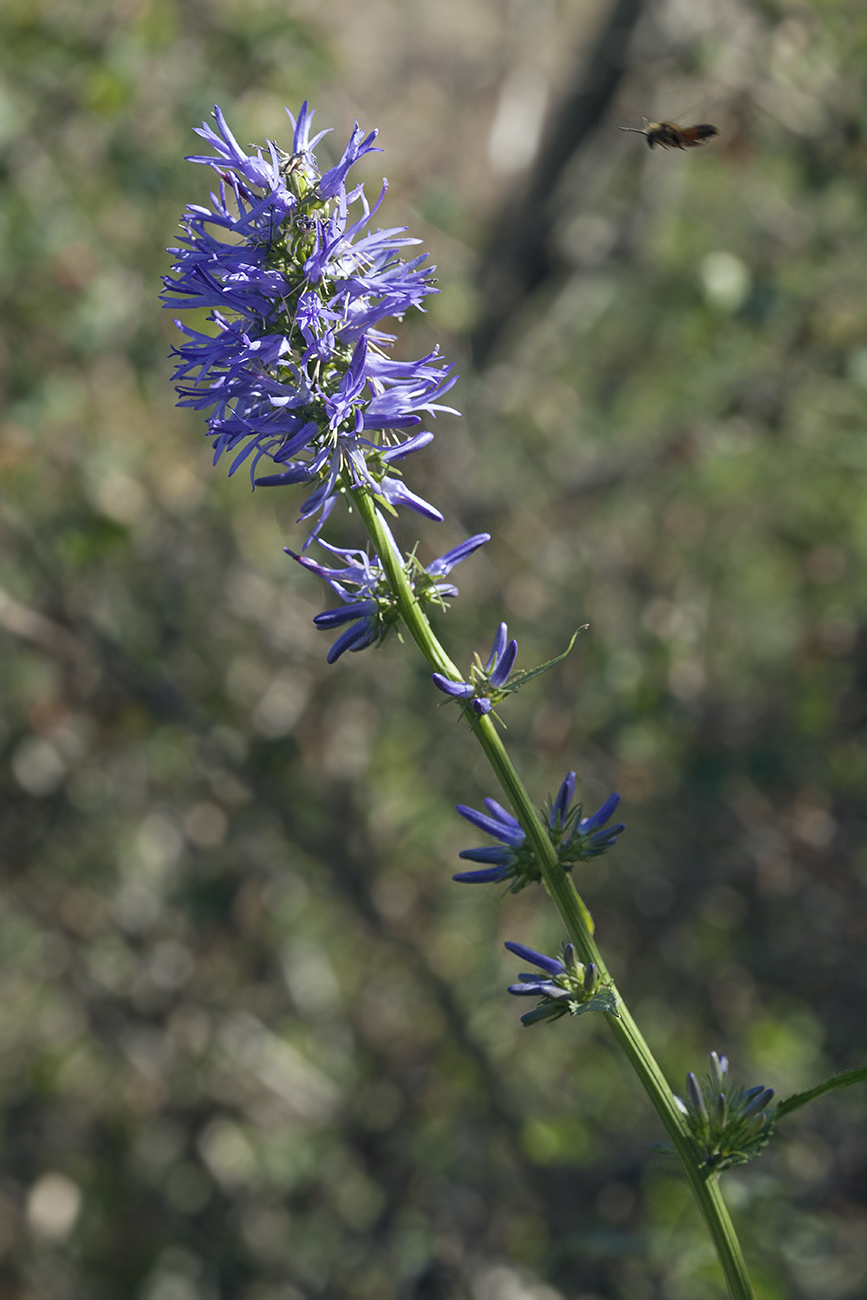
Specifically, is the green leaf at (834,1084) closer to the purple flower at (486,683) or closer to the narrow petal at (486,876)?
the narrow petal at (486,876)

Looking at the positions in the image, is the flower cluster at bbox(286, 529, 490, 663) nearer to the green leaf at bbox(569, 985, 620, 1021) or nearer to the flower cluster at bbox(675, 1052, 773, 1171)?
the green leaf at bbox(569, 985, 620, 1021)

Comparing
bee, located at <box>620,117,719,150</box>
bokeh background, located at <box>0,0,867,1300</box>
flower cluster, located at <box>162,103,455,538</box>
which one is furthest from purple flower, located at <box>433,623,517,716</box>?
bokeh background, located at <box>0,0,867,1300</box>

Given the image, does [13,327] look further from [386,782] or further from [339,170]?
[339,170]

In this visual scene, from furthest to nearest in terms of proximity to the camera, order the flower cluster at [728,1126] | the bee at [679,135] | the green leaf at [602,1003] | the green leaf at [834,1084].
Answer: the bee at [679,135], the flower cluster at [728,1126], the green leaf at [602,1003], the green leaf at [834,1084]

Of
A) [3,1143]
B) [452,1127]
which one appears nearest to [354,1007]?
[452,1127]

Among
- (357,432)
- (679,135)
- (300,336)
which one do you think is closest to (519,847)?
(357,432)

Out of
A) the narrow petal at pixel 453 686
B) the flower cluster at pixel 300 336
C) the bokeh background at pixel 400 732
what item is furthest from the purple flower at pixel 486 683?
the bokeh background at pixel 400 732
